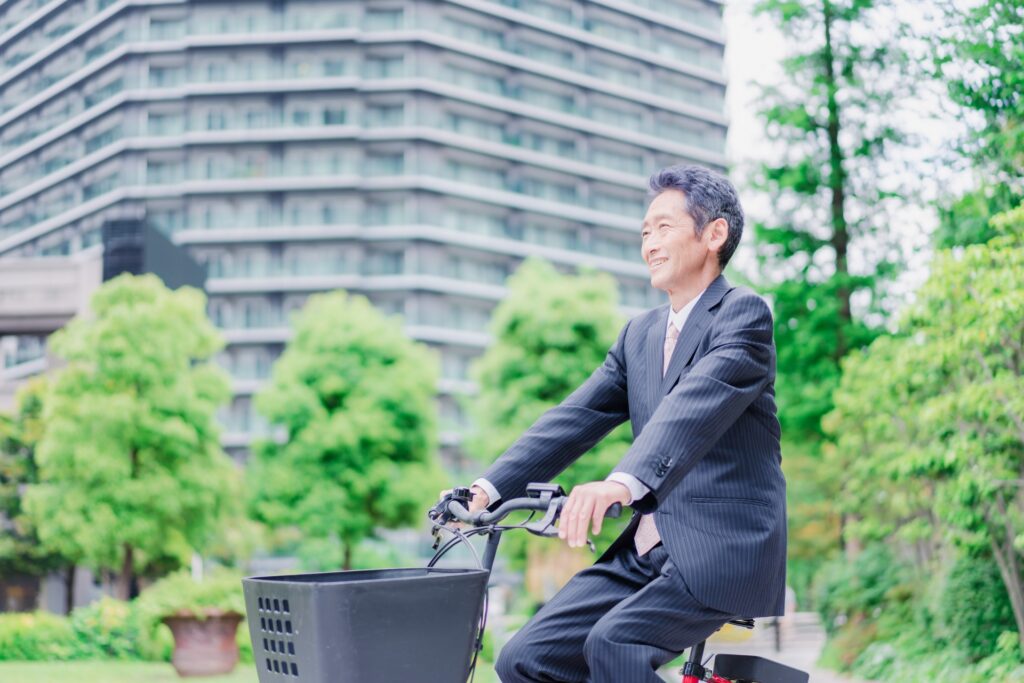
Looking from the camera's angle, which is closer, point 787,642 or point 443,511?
point 443,511

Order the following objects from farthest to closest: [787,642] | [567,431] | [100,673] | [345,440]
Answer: [345,440]
[787,642]
[100,673]
[567,431]

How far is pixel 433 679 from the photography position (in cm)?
188

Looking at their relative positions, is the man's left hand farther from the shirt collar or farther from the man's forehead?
the man's forehead

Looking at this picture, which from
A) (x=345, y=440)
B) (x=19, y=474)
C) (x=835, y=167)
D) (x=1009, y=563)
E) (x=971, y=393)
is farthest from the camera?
(x=345, y=440)

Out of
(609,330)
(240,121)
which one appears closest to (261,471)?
(609,330)

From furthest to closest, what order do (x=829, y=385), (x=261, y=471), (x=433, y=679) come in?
(x=261, y=471)
(x=829, y=385)
(x=433, y=679)

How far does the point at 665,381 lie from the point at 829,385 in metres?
9.72

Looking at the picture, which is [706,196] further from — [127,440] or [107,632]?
[127,440]

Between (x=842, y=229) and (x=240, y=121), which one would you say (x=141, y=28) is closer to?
(x=240, y=121)

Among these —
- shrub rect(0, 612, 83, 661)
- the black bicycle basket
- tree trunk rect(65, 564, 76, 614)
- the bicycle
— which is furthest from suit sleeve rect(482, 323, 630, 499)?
tree trunk rect(65, 564, 76, 614)

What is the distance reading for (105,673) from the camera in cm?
1106

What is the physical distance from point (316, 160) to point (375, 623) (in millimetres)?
46093

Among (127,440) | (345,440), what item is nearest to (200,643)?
(127,440)

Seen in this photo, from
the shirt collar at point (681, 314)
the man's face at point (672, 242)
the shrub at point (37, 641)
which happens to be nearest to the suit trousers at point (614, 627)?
the shirt collar at point (681, 314)
